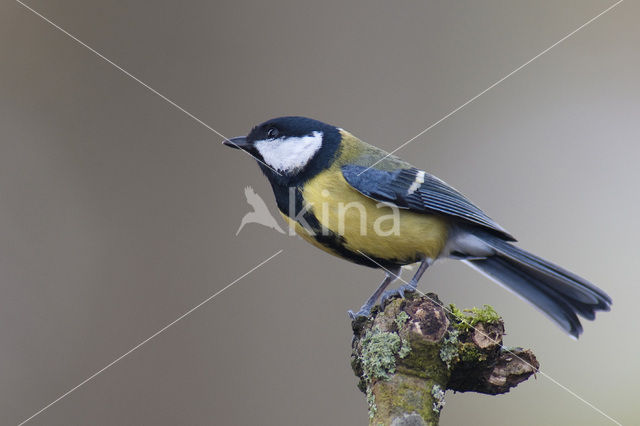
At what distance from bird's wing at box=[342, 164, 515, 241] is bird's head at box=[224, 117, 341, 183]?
0.38 feet

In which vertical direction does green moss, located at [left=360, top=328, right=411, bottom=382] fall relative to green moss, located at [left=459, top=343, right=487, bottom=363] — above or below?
below

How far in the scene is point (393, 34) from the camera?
346 centimetres

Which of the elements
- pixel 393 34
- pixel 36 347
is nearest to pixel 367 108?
pixel 393 34

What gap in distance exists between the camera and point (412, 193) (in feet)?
6.37

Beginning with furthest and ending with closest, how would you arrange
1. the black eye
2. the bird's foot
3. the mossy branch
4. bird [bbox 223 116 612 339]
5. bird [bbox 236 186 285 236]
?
bird [bbox 236 186 285 236] → the black eye → bird [bbox 223 116 612 339] → the bird's foot → the mossy branch

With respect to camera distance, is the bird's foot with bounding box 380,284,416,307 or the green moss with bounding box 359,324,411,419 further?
the bird's foot with bounding box 380,284,416,307

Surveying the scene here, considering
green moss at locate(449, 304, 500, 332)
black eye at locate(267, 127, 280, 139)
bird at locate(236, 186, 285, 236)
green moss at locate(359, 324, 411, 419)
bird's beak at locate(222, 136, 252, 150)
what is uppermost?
black eye at locate(267, 127, 280, 139)

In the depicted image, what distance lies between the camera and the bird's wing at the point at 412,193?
1900mm

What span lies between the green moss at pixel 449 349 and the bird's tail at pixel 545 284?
23.4 inches

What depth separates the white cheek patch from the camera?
2.00 meters

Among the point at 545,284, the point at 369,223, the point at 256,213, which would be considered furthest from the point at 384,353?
the point at 256,213

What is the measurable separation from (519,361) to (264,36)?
234cm

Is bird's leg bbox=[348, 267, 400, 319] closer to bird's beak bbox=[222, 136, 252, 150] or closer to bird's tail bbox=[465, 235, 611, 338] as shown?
bird's tail bbox=[465, 235, 611, 338]

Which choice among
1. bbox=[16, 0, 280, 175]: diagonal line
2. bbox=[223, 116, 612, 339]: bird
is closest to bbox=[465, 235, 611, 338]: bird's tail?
bbox=[223, 116, 612, 339]: bird
